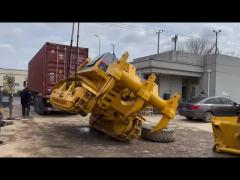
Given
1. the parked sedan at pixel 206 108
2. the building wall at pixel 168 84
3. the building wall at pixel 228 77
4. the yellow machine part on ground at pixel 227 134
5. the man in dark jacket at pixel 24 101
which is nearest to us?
the yellow machine part on ground at pixel 227 134

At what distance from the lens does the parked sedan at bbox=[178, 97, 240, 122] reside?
628 inches

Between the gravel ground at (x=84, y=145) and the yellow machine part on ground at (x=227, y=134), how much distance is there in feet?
0.81

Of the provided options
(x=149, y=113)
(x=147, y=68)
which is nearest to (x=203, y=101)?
(x=149, y=113)

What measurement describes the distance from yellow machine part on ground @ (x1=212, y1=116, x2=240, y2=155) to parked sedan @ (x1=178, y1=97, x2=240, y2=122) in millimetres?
8056

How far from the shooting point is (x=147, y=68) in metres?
22.3

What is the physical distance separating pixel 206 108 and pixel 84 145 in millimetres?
9338

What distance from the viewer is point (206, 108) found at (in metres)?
16.2

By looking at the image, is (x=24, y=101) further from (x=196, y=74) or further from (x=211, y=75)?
(x=211, y=75)

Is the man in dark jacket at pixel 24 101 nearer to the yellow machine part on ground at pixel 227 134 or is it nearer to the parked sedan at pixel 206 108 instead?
the parked sedan at pixel 206 108

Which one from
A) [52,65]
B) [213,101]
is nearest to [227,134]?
[213,101]

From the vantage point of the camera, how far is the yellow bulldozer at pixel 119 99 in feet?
26.0

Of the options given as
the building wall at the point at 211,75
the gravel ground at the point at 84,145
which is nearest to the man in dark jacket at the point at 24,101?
the gravel ground at the point at 84,145

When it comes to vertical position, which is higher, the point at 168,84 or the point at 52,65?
the point at 52,65
